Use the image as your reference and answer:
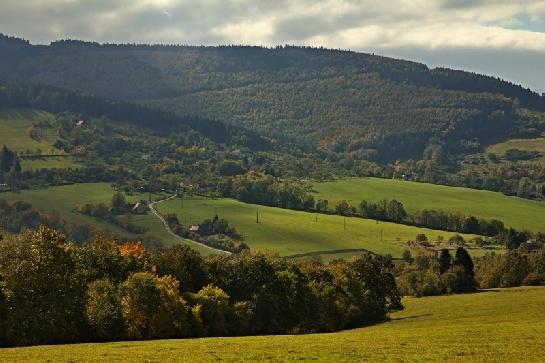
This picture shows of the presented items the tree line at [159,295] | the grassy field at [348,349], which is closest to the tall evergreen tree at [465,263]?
the tree line at [159,295]

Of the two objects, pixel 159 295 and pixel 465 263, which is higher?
pixel 159 295

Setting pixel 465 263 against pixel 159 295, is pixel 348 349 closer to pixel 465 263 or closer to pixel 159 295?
pixel 159 295

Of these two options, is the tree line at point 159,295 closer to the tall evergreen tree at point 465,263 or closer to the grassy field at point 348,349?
the grassy field at point 348,349

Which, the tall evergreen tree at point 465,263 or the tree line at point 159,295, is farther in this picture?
the tall evergreen tree at point 465,263

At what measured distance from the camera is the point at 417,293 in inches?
5074

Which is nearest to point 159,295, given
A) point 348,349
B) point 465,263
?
point 348,349

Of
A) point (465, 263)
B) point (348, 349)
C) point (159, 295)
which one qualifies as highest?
point (348, 349)

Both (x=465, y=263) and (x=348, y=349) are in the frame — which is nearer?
(x=348, y=349)

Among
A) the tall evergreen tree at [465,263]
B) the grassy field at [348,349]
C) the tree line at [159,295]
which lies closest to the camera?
the grassy field at [348,349]

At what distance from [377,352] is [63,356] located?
2093 cm

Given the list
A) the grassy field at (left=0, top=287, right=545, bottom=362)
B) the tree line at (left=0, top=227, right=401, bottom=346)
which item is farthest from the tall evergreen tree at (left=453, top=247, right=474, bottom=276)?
the grassy field at (left=0, top=287, right=545, bottom=362)

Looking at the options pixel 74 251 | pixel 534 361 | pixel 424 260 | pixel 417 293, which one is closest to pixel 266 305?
pixel 74 251

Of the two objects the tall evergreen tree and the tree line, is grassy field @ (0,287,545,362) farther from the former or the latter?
the tall evergreen tree

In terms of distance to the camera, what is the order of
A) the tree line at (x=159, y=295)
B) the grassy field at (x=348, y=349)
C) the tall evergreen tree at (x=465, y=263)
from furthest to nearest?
1. the tall evergreen tree at (x=465, y=263)
2. the tree line at (x=159, y=295)
3. the grassy field at (x=348, y=349)
